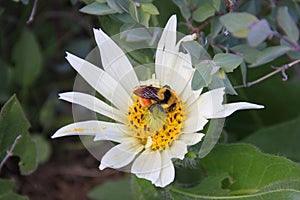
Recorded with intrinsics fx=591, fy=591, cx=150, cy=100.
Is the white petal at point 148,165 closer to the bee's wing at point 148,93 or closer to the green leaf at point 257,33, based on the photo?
the bee's wing at point 148,93

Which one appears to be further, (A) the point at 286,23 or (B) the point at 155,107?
(B) the point at 155,107

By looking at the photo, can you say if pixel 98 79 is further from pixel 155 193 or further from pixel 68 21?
pixel 68 21

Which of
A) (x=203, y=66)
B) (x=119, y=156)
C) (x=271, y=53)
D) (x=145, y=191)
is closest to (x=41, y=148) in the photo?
(x=145, y=191)

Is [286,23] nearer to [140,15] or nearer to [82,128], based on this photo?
[140,15]

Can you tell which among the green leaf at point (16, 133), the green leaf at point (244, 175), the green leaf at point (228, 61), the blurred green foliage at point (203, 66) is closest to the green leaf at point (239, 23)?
the blurred green foliage at point (203, 66)

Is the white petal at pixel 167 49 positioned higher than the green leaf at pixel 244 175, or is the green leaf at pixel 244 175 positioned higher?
the white petal at pixel 167 49

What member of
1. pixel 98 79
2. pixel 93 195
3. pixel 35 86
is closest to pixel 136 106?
pixel 98 79
